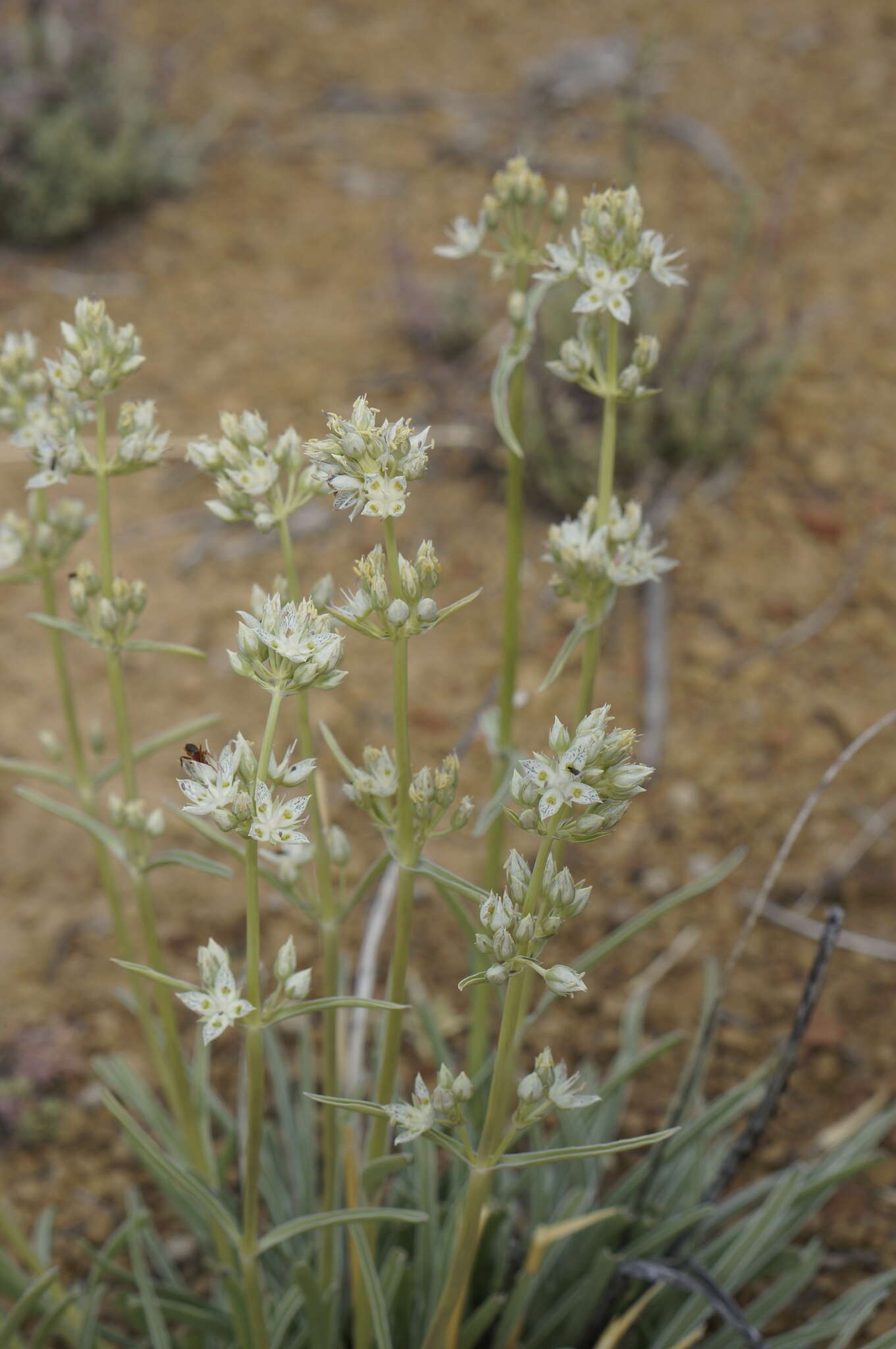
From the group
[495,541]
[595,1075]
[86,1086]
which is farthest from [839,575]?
[86,1086]

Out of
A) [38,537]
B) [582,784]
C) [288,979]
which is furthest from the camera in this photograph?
[38,537]

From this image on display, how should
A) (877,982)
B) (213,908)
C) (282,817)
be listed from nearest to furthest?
1. (282,817)
2. (877,982)
3. (213,908)

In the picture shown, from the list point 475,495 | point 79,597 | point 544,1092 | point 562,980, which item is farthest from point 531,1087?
point 475,495

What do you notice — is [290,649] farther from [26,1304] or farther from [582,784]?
[26,1304]

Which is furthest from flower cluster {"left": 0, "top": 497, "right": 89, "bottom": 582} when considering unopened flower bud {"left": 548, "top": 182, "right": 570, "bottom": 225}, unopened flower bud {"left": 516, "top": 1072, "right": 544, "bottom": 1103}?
unopened flower bud {"left": 516, "top": 1072, "right": 544, "bottom": 1103}

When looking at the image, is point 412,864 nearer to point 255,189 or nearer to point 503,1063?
point 503,1063

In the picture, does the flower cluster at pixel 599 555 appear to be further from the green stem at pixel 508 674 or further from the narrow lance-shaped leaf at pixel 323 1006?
the narrow lance-shaped leaf at pixel 323 1006
